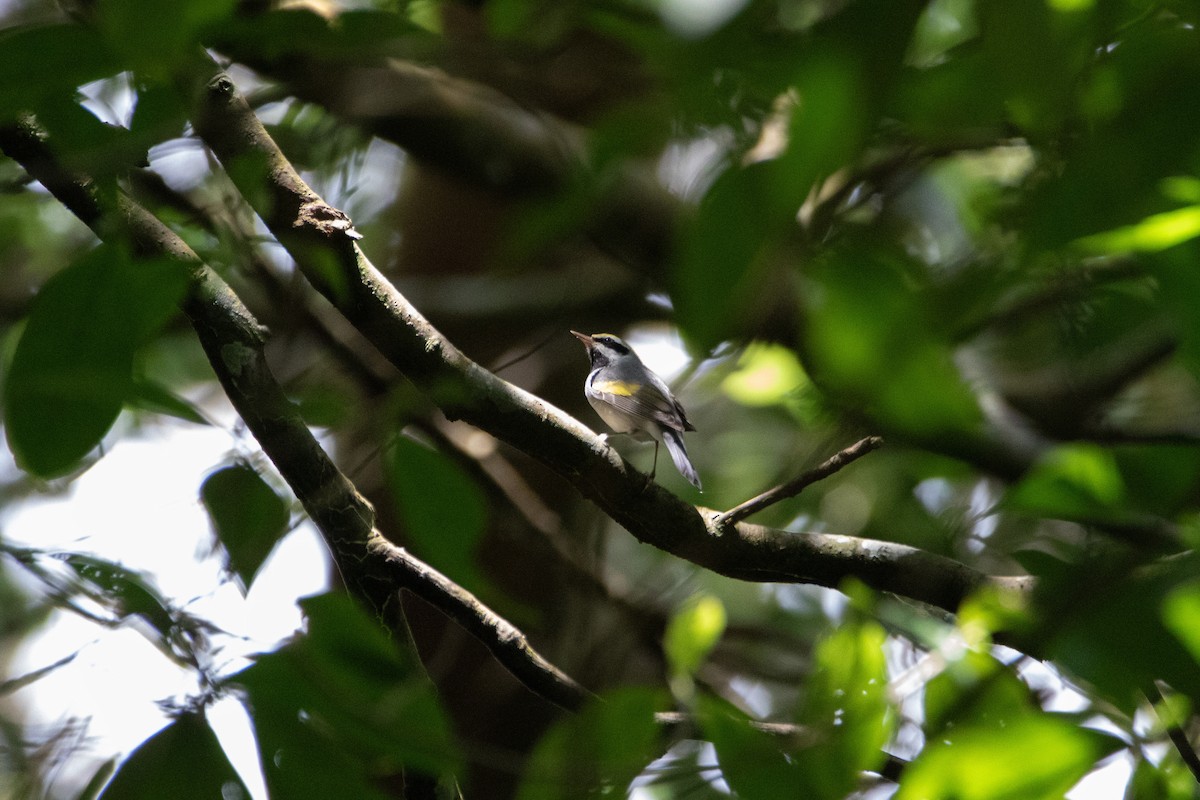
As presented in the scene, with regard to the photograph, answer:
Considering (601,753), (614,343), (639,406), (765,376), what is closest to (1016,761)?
(601,753)

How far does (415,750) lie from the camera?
53 cm

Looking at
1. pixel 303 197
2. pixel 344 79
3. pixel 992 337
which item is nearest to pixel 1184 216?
pixel 992 337

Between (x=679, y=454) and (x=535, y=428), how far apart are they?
120 cm

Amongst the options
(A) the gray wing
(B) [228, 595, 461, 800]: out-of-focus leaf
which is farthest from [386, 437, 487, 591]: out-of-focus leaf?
(A) the gray wing

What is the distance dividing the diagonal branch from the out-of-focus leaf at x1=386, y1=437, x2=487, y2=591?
248 mm

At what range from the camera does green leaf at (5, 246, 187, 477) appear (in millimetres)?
442

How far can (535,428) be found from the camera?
4.15 feet

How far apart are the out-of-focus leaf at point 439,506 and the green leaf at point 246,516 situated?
121 mm

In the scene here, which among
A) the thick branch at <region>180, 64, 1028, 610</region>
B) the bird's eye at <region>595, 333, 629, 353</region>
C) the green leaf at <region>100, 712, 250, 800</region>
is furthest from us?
the bird's eye at <region>595, 333, 629, 353</region>

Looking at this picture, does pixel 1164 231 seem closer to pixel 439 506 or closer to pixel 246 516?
pixel 439 506

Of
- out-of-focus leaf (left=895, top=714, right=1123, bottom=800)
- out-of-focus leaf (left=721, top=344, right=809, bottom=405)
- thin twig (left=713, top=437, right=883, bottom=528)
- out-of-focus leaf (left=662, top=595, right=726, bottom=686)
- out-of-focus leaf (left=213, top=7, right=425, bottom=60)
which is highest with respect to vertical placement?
out-of-focus leaf (left=213, top=7, right=425, bottom=60)

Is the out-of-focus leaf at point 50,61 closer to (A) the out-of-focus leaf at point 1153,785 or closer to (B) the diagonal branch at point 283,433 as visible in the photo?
(B) the diagonal branch at point 283,433

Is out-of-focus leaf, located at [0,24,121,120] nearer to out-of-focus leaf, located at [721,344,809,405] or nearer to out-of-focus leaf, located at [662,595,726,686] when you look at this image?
out-of-focus leaf, located at [662,595,726,686]

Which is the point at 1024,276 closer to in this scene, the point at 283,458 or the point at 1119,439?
the point at 1119,439
